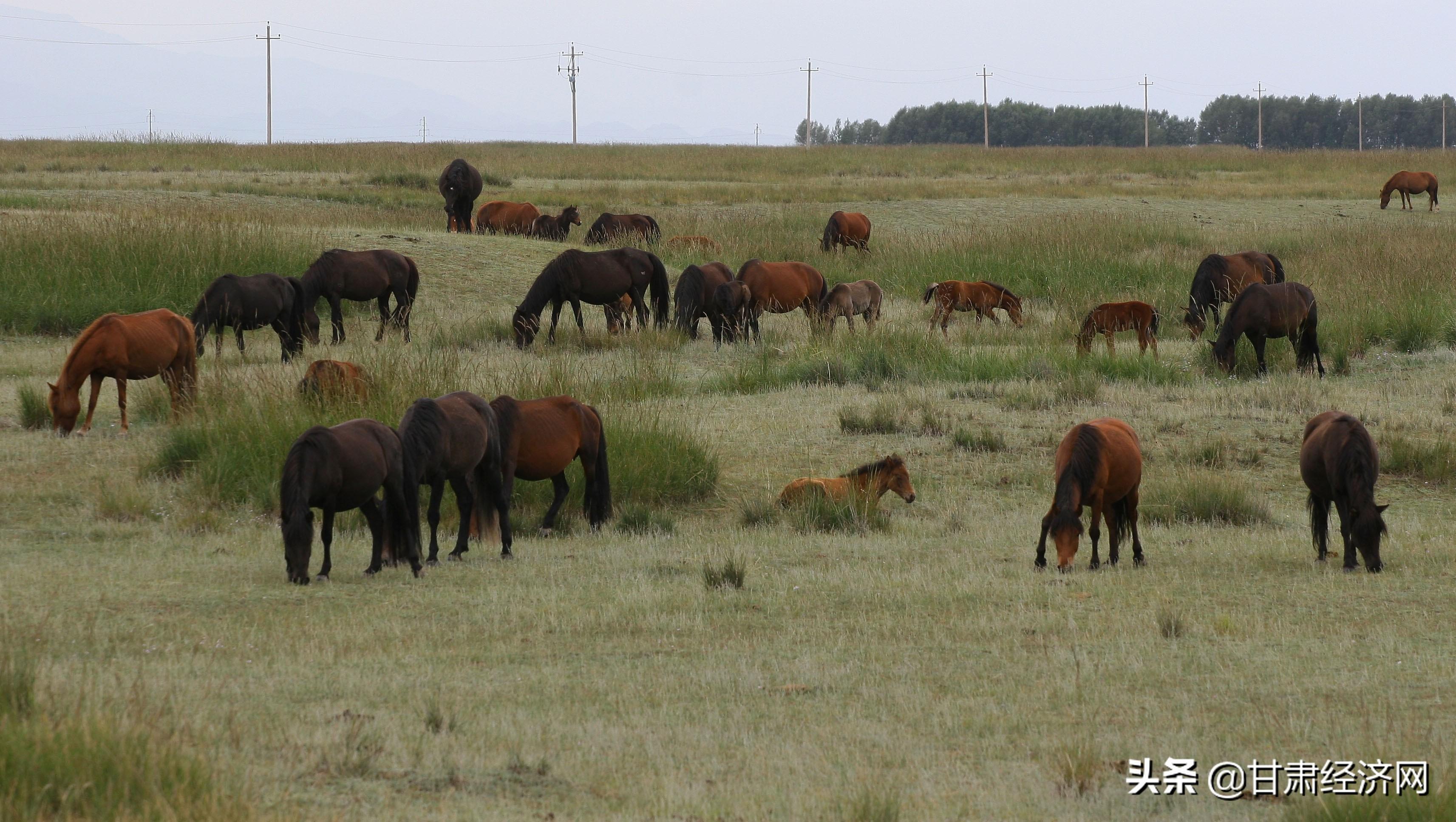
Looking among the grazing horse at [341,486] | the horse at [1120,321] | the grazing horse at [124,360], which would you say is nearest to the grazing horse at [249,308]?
the grazing horse at [124,360]

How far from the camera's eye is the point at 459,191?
104 feet

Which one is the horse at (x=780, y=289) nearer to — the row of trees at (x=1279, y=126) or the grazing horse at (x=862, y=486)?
the grazing horse at (x=862, y=486)

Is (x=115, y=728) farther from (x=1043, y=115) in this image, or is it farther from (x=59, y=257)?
(x=1043, y=115)

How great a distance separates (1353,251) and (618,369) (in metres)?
17.0

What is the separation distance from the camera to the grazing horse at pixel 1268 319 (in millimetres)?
16984

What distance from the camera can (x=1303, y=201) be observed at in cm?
4550

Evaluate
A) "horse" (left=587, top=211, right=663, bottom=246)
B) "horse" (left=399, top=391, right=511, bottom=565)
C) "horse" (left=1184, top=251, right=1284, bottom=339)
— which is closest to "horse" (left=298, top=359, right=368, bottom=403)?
"horse" (left=399, top=391, right=511, bottom=565)

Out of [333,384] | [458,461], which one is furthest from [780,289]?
[458,461]

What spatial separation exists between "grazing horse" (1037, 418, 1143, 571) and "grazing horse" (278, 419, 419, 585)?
13.3ft

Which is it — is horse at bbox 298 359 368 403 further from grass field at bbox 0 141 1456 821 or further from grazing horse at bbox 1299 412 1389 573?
grazing horse at bbox 1299 412 1389 573

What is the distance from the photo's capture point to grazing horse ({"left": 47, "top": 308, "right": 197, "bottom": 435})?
12898 millimetres

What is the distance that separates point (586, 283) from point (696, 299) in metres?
1.67

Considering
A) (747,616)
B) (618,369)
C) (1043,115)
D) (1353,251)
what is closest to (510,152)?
(1353,251)

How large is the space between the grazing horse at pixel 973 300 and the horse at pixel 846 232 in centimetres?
813
